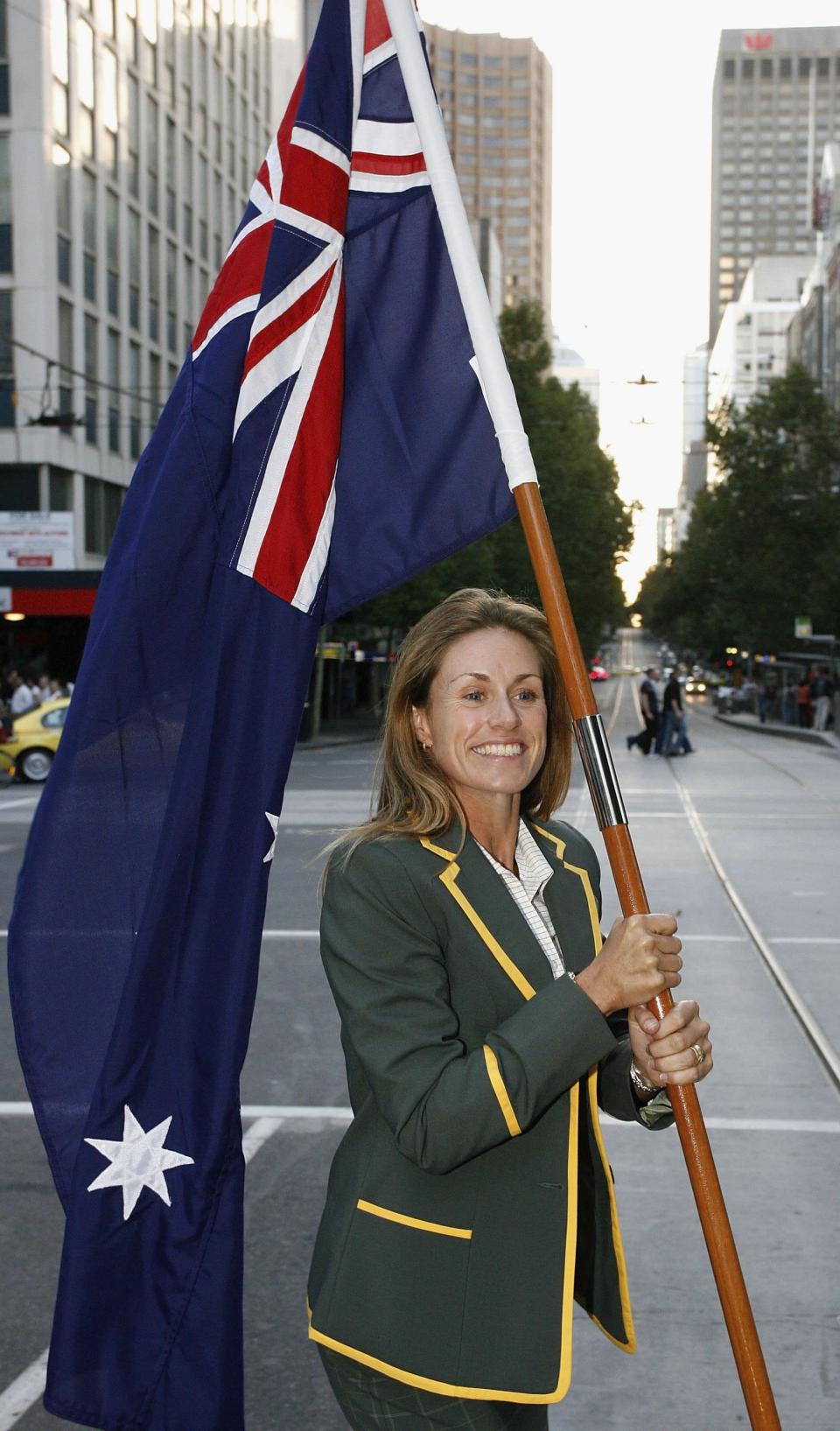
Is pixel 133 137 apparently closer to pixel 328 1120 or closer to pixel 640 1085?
pixel 328 1120

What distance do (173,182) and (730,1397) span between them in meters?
50.2

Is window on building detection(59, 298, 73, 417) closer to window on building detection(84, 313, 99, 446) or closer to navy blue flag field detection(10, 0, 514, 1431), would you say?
window on building detection(84, 313, 99, 446)

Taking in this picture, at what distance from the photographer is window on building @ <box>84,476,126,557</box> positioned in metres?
43.2

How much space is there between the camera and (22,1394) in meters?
4.13

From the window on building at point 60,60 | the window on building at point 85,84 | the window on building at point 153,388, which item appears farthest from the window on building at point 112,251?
the window on building at point 60,60

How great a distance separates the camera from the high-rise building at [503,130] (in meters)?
182

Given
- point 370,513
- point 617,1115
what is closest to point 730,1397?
point 617,1115

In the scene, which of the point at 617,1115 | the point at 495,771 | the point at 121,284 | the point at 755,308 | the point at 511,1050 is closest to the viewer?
the point at 511,1050

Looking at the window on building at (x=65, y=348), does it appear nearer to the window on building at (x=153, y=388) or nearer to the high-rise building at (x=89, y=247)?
the high-rise building at (x=89, y=247)

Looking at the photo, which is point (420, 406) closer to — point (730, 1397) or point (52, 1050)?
point (52, 1050)

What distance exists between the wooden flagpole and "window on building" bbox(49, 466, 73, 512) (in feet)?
127

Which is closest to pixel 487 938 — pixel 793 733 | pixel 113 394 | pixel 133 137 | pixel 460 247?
pixel 460 247

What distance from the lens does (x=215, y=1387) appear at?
2701 millimetres

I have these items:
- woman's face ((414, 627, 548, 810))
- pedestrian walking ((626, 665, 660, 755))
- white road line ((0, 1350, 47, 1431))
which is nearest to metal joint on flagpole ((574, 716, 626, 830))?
woman's face ((414, 627, 548, 810))
